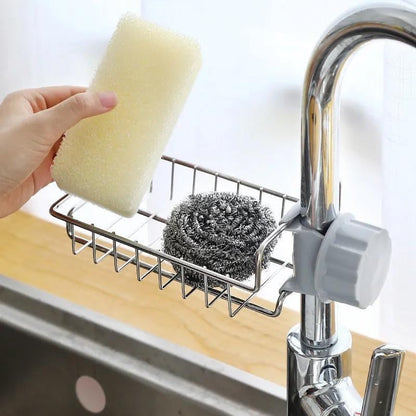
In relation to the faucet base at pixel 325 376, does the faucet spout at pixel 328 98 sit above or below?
above

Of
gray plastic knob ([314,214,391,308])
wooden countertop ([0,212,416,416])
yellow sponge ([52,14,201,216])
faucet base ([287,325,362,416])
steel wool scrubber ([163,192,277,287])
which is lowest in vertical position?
wooden countertop ([0,212,416,416])

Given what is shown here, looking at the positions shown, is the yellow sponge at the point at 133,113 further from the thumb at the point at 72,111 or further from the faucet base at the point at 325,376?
the faucet base at the point at 325,376

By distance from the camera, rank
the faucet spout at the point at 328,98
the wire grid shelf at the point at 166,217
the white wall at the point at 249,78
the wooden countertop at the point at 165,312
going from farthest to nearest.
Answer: the white wall at the point at 249,78 → the wooden countertop at the point at 165,312 → the wire grid shelf at the point at 166,217 → the faucet spout at the point at 328,98

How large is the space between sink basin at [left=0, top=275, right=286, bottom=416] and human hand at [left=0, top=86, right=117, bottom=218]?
0.13 meters

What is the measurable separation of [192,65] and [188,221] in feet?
0.39

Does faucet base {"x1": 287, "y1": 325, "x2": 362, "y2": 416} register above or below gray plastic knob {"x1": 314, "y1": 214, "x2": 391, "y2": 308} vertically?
below

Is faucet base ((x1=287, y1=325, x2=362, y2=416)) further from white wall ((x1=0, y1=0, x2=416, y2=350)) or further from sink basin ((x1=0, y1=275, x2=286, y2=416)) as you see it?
white wall ((x1=0, y1=0, x2=416, y2=350))

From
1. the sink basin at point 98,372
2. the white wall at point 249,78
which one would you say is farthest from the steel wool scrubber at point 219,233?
the white wall at point 249,78

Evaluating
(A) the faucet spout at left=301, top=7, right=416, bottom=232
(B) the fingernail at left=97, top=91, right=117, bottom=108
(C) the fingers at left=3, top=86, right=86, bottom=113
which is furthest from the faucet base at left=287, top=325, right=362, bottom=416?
(C) the fingers at left=3, top=86, right=86, bottom=113

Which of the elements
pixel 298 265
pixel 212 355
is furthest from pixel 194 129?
pixel 298 265

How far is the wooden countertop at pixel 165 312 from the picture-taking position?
2.64ft

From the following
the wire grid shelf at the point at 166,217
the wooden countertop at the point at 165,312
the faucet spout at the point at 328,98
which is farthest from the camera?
the wooden countertop at the point at 165,312

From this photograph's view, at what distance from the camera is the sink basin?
77 cm

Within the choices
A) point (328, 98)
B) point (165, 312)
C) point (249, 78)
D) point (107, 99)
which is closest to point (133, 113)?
point (107, 99)
